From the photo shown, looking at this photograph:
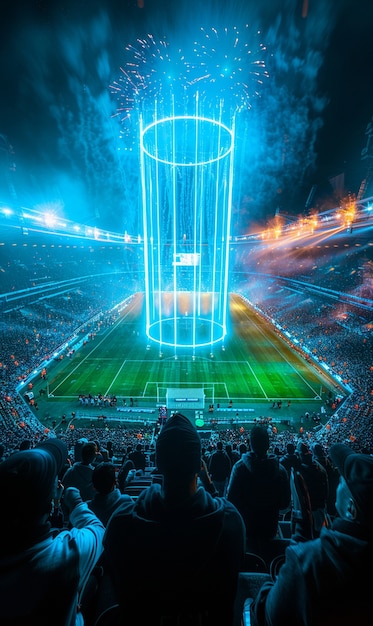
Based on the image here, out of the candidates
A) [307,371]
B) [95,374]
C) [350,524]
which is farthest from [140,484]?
[307,371]

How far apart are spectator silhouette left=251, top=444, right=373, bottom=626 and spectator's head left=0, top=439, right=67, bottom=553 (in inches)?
59.6

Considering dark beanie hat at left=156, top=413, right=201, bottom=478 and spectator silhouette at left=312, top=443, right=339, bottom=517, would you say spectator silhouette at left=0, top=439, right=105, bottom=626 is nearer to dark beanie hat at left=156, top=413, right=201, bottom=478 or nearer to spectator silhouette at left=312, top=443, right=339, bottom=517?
dark beanie hat at left=156, top=413, right=201, bottom=478

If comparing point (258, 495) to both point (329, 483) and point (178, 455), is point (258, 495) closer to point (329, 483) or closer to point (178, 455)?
point (178, 455)

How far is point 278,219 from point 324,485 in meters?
88.4

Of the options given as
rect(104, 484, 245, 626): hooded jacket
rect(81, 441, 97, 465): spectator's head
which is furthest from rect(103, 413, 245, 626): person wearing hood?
rect(81, 441, 97, 465): spectator's head

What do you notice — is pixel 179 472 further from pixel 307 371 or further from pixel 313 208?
pixel 313 208

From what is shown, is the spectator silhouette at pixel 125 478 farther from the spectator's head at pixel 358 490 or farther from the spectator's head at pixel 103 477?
the spectator's head at pixel 358 490

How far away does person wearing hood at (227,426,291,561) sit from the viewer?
365 cm

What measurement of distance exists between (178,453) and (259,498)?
85.7 inches

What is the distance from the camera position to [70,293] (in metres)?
57.5

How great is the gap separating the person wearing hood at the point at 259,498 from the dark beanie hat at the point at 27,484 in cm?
243

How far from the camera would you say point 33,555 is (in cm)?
185

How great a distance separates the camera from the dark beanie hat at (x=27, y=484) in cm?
184

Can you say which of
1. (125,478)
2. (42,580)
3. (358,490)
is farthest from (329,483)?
(42,580)
